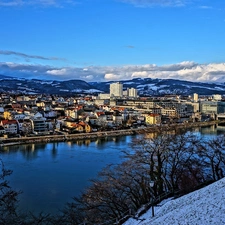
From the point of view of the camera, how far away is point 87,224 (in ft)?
7.21

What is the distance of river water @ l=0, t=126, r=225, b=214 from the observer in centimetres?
375

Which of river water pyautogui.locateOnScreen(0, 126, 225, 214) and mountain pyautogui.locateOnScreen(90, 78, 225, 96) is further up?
mountain pyautogui.locateOnScreen(90, 78, 225, 96)

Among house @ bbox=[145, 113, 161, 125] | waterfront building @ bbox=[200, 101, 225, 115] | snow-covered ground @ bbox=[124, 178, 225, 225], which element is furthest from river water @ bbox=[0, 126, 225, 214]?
waterfront building @ bbox=[200, 101, 225, 115]

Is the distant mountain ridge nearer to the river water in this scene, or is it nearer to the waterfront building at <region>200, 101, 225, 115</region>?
the waterfront building at <region>200, 101, 225, 115</region>

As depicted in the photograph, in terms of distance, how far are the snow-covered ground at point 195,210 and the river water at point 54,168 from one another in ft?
5.20

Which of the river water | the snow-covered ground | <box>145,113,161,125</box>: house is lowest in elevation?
the river water

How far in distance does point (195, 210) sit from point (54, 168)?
385cm

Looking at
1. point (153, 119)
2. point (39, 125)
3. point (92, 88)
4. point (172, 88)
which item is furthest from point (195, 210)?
point (92, 88)

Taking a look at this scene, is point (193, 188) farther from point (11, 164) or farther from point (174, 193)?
point (11, 164)

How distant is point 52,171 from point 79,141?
11.9 ft

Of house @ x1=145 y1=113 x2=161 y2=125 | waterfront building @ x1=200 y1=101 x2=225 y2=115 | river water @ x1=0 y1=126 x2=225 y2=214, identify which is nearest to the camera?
river water @ x1=0 y1=126 x2=225 y2=214

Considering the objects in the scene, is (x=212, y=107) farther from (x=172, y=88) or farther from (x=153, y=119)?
(x=172, y=88)

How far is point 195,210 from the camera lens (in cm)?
176

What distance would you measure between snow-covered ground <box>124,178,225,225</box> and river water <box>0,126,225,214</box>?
1585mm
